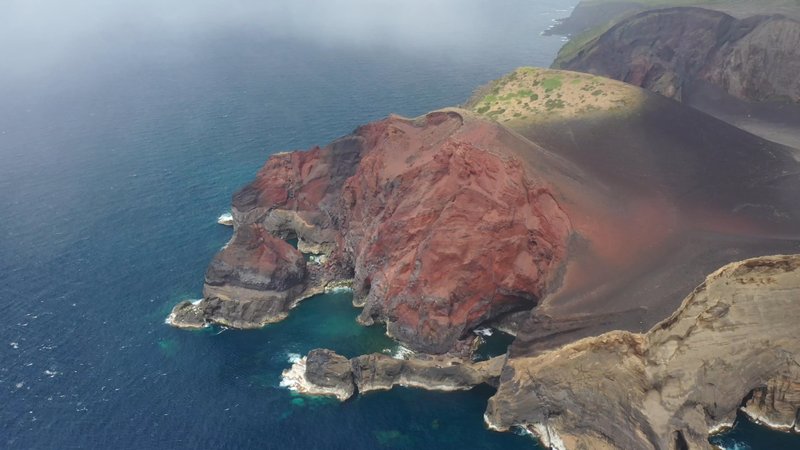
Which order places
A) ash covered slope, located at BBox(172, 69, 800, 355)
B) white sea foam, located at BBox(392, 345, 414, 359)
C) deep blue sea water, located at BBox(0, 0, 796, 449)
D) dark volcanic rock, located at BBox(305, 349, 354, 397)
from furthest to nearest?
white sea foam, located at BBox(392, 345, 414, 359), dark volcanic rock, located at BBox(305, 349, 354, 397), ash covered slope, located at BBox(172, 69, 800, 355), deep blue sea water, located at BBox(0, 0, 796, 449)

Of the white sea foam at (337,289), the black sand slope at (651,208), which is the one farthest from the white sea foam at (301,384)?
the black sand slope at (651,208)

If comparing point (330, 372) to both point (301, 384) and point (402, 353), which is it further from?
point (402, 353)

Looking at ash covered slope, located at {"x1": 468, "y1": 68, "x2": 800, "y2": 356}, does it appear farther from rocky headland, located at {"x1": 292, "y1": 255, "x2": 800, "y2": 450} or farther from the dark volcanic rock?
the dark volcanic rock

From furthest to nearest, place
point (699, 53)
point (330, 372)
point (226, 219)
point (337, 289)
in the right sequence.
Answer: point (699, 53)
point (226, 219)
point (337, 289)
point (330, 372)

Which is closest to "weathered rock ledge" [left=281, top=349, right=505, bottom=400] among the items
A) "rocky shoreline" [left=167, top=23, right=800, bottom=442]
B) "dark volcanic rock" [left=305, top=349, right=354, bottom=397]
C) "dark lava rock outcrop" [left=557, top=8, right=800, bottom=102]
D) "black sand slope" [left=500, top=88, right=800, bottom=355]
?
"dark volcanic rock" [left=305, top=349, right=354, bottom=397]

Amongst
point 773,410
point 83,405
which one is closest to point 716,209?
point 773,410

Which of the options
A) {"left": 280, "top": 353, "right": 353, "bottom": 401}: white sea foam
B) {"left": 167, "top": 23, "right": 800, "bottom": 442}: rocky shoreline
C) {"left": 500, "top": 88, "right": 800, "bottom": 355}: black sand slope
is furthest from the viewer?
{"left": 280, "top": 353, "right": 353, "bottom": 401}: white sea foam

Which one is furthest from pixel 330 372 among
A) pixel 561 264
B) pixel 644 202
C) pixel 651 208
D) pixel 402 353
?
pixel 644 202

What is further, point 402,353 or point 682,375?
point 402,353
